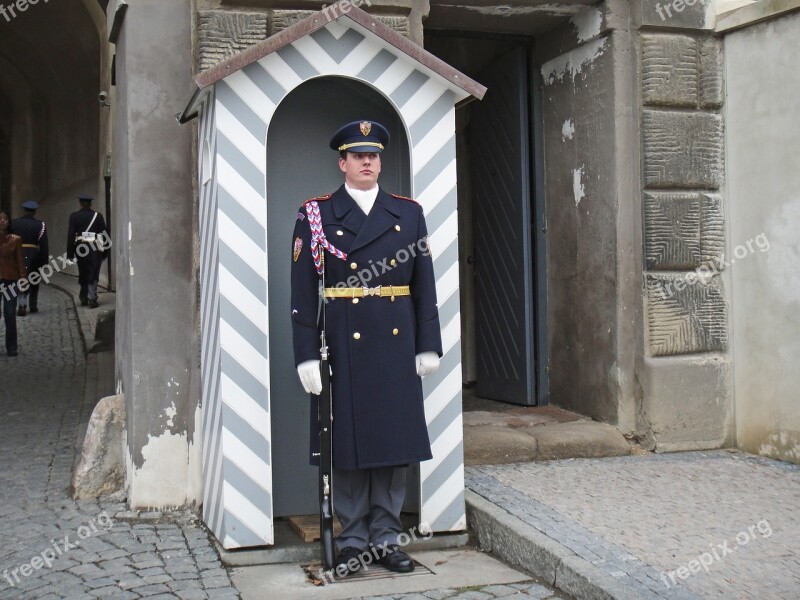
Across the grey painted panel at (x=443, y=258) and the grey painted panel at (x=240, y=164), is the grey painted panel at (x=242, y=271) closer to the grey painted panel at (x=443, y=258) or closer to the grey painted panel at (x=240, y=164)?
the grey painted panel at (x=240, y=164)

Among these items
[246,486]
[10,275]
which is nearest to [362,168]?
[246,486]

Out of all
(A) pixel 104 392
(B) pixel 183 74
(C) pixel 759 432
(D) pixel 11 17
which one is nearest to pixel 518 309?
(C) pixel 759 432

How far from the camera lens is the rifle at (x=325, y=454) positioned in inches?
175

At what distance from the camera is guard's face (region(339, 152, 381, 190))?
460 centimetres

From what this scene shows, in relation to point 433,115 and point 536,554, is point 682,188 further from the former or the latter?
Answer: point 536,554

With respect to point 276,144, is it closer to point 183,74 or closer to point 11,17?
point 183,74

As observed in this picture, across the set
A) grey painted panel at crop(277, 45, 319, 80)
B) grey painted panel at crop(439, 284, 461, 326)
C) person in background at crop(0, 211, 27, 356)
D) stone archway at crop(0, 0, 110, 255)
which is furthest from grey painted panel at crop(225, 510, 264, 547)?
stone archway at crop(0, 0, 110, 255)

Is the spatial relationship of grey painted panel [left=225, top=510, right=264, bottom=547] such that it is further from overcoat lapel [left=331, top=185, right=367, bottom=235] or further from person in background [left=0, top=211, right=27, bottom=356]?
person in background [left=0, top=211, right=27, bottom=356]

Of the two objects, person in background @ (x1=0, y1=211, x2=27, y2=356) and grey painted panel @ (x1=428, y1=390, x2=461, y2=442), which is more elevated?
person in background @ (x1=0, y1=211, x2=27, y2=356)

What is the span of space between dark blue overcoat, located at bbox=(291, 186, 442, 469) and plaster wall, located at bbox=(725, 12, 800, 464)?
8.26 feet

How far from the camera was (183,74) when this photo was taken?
5488mm

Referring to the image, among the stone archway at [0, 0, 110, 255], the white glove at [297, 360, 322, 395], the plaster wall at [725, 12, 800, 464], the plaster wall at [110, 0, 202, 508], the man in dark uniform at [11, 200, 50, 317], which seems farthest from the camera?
the stone archway at [0, 0, 110, 255]

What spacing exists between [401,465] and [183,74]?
2393mm

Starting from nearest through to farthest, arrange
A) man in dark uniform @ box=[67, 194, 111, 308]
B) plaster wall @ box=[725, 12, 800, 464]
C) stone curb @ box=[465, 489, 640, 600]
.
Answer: stone curb @ box=[465, 489, 640, 600], plaster wall @ box=[725, 12, 800, 464], man in dark uniform @ box=[67, 194, 111, 308]
